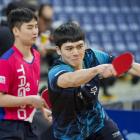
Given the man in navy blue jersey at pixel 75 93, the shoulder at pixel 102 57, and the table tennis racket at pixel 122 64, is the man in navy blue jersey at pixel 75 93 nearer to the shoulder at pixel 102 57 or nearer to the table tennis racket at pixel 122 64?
the shoulder at pixel 102 57

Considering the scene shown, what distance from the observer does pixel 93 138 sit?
4.04 m

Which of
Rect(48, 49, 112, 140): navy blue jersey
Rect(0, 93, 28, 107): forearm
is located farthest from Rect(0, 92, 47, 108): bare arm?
Rect(48, 49, 112, 140): navy blue jersey

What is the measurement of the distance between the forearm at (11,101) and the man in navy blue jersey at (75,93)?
0.26 m

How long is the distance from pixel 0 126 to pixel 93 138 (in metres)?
0.70

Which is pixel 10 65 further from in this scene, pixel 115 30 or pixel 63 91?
pixel 115 30

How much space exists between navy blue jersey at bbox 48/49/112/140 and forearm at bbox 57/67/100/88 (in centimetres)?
14

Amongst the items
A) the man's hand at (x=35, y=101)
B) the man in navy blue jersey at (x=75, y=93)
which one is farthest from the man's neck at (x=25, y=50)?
the man in navy blue jersey at (x=75, y=93)

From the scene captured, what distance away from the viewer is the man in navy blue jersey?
375 centimetres

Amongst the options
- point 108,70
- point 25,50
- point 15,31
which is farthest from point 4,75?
point 108,70

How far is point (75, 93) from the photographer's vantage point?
3.88 meters

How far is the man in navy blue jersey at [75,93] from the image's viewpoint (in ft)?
12.3

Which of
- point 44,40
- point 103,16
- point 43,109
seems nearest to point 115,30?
point 103,16

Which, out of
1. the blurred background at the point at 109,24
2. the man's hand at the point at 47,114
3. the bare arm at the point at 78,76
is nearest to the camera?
the bare arm at the point at 78,76

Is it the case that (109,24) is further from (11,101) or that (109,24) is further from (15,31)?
(11,101)
